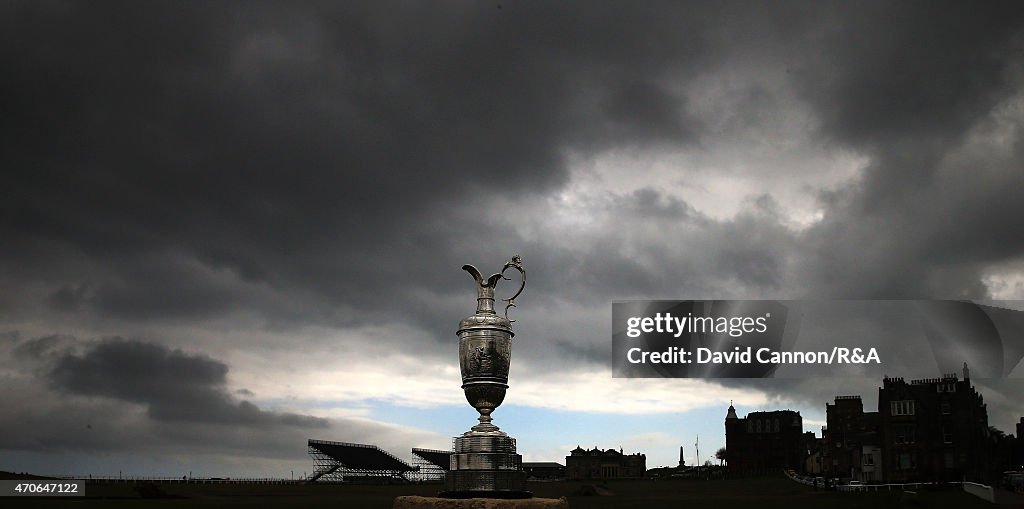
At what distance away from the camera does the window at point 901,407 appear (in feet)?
219

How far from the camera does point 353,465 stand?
9531cm

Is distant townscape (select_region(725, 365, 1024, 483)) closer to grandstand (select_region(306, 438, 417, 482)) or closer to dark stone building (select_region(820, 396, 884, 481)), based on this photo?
dark stone building (select_region(820, 396, 884, 481))

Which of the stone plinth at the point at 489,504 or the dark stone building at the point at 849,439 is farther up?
the stone plinth at the point at 489,504

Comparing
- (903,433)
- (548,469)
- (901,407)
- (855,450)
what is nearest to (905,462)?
(903,433)

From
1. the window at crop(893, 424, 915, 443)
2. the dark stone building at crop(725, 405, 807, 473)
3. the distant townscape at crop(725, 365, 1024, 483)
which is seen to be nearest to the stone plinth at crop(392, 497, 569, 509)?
the distant townscape at crop(725, 365, 1024, 483)

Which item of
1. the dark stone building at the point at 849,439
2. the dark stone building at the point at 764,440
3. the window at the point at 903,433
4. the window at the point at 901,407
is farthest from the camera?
the dark stone building at the point at 764,440

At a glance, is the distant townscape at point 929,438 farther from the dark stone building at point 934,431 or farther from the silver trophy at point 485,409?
the silver trophy at point 485,409

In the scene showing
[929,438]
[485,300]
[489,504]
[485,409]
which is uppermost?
[485,300]

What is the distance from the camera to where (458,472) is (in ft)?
41.2

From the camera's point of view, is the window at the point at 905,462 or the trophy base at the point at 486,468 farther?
the window at the point at 905,462

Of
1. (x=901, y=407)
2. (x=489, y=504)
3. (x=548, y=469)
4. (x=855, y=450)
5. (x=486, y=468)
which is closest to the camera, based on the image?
(x=489, y=504)

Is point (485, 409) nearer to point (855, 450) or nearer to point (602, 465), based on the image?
point (855, 450)

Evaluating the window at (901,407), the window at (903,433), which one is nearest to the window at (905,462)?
the window at (903,433)

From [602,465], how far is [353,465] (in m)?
59.3
